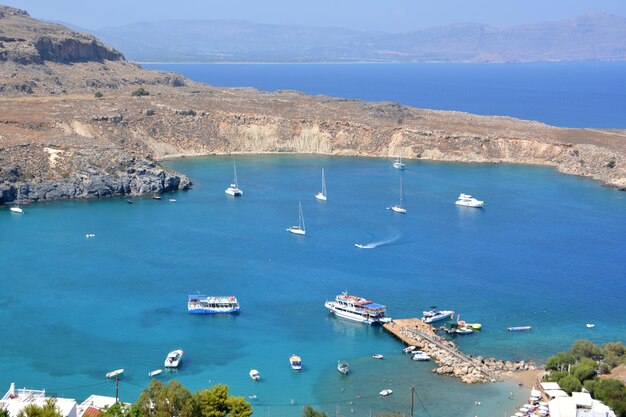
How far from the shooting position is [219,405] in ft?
117

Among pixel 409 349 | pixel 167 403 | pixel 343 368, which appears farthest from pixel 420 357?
pixel 167 403

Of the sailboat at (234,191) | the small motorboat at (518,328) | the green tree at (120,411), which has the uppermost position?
the green tree at (120,411)

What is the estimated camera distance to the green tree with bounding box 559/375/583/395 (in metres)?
41.3

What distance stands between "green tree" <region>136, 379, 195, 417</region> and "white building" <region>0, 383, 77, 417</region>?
2.76 m

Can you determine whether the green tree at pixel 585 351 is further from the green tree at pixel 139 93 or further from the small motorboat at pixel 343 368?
the green tree at pixel 139 93

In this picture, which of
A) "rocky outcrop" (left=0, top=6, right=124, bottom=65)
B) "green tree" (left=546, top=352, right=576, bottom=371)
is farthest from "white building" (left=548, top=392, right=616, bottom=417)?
"rocky outcrop" (left=0, top=6, right=124, bottom=65)

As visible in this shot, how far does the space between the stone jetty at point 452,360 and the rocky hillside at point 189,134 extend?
41352mm

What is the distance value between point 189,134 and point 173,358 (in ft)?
227

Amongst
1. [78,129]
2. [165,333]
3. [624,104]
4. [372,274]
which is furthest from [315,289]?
[624,104]

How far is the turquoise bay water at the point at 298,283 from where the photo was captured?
145ft

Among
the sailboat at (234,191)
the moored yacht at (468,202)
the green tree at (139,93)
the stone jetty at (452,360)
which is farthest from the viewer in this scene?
the green tree at (139,93)

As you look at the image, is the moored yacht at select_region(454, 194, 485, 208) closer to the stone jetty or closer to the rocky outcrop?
the stone jetty

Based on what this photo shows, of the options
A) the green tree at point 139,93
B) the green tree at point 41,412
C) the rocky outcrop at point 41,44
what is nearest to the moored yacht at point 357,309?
the green tree at point 41,412

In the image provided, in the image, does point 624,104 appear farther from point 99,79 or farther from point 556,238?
point 556,238
